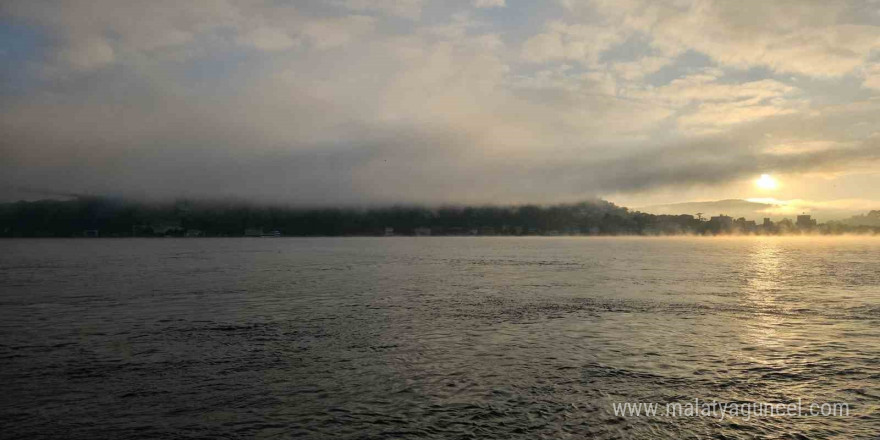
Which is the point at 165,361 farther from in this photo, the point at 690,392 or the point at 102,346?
the point at 690,392

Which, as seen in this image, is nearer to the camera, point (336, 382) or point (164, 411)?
point (164, 411)

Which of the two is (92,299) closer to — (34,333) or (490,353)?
(34,333)

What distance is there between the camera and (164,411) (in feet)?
70.3

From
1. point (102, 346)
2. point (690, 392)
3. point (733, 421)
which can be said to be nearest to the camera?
point (733, 421)

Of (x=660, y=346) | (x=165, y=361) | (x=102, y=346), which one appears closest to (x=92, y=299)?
(x=102, y=346)

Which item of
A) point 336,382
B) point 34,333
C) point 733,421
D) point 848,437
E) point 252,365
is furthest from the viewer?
point 34,333

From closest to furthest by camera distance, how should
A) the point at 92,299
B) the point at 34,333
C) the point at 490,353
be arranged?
the point at 490,353 < the point at 34,333 < the point at 92,299

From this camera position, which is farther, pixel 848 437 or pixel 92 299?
pixel 92 299

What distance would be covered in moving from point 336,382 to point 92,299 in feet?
145

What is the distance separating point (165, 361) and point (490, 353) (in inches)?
702

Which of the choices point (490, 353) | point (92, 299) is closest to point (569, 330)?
point (490, 353)

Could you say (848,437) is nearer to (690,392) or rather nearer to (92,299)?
(690,392)

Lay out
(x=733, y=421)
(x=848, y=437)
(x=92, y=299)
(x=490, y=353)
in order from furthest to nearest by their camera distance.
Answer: (x=92, y=299), (x=490, y=353), (x=733, y=421), (x=848, y=437)

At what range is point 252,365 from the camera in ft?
93.1
